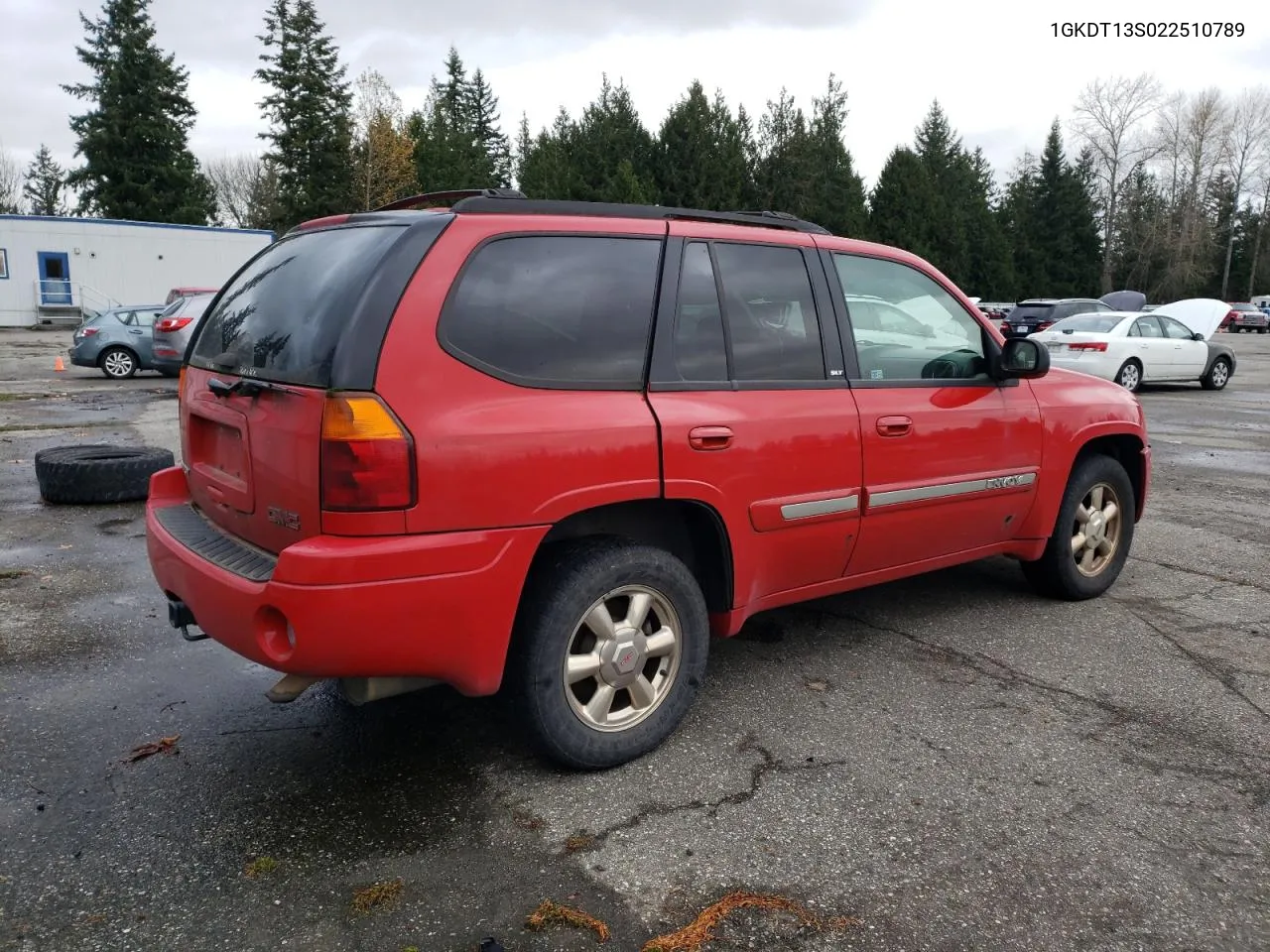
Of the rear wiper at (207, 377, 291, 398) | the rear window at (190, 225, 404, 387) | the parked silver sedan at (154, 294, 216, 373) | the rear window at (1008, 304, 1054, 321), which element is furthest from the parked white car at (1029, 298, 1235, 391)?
the rear wiper at (207, 377, 291, 398)

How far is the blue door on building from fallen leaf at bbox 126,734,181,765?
3645 cm

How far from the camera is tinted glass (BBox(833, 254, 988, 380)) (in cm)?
405

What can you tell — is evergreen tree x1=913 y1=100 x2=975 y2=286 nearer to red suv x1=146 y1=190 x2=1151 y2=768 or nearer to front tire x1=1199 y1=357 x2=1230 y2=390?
front tire x1=1199 y1=357 x2=1230 y2=390

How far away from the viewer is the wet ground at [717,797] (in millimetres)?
2506

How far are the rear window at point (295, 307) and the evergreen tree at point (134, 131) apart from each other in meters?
47.6

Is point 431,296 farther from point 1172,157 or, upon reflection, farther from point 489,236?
point 1172,157

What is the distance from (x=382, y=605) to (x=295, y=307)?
3.45 feet

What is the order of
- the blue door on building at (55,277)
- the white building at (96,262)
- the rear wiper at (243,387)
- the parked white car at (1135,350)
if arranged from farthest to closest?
the blue door on building at (55,277) < the white building at (96,262) < the parked white car at (1135,350) < the rear wiper at (243,387)

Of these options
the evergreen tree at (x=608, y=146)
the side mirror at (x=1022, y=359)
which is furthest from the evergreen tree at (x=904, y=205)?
the side mirror at (x=1022, y=359)

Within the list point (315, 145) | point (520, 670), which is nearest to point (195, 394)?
point (520, 670)

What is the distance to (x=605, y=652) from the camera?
3.22m

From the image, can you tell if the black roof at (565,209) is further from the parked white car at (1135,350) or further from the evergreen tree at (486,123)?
the evergreen tree at (486,123)

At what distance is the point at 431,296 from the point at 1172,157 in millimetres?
75765

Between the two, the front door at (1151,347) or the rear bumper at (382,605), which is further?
the front door at (1151,347)
